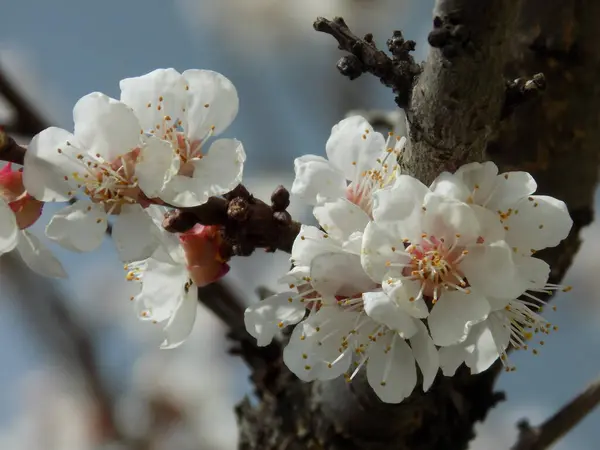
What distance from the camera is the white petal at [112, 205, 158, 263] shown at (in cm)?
62

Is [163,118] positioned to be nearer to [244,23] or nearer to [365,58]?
[365,58]

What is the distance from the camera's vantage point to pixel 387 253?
0.58 m

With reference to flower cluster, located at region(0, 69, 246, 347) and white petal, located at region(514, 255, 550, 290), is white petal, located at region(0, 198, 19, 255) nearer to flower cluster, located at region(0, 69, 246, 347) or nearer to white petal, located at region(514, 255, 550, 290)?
A: flower cluster, located at region(0, 69, 246, 347)

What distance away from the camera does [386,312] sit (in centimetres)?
56

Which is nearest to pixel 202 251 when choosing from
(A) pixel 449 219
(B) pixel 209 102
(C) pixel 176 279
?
(C) pixel 176 279

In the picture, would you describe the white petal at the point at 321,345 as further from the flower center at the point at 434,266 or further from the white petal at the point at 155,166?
the white petal at the point at 155,166

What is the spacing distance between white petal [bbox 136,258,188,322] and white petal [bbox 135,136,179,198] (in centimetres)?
12

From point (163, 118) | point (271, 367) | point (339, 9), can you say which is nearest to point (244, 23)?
point (339, 9)

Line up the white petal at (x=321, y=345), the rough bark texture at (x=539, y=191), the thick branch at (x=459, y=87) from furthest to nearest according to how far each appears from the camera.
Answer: the rough bark texture at (x=539, y=191), the white petal at (x=321, y=345), the thick branch at (x=459, y=87)

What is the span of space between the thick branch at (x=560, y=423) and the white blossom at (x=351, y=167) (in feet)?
1.70

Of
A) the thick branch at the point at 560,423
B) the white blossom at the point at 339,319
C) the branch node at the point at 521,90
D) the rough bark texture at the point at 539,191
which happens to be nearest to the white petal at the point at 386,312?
the white blossom at the point at 339,319

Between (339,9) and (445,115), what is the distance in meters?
1.70

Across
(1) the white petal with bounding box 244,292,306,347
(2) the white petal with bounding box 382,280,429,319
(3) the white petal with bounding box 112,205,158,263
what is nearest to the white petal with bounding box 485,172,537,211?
(2) the white petal with bounding box 382,280,429,319

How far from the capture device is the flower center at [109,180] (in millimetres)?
652
